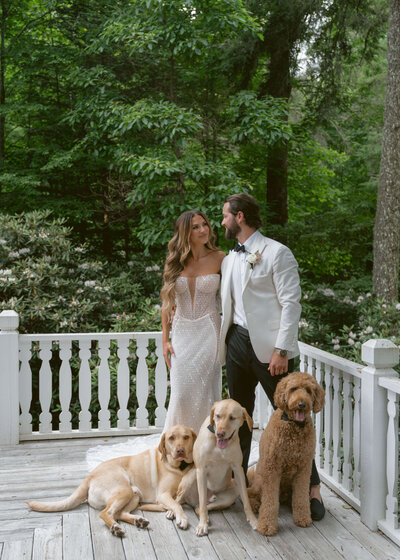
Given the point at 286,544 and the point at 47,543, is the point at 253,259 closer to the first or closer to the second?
the point at 286,544

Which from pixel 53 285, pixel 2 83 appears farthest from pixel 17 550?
pixel 2 83

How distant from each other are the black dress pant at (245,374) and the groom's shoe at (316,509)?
125mm

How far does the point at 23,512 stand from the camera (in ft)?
10.7

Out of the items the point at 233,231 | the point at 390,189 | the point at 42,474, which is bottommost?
the point at 42,474

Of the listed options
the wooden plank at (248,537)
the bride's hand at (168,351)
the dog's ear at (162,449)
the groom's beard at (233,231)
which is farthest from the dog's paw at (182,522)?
the groom's beard at (233,231)

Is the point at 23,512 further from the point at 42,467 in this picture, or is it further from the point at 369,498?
the point at 369,498

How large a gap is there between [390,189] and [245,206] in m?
4.34

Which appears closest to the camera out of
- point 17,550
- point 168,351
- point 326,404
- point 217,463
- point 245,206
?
point 17,550

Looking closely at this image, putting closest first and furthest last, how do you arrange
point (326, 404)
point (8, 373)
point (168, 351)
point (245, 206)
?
point (245, 206) < point (326, 404) < point (168, 351) < point (8, 373)

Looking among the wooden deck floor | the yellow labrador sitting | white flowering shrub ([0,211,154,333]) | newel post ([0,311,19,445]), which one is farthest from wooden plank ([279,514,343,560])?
white flowering shrub ([0,211,154,333])

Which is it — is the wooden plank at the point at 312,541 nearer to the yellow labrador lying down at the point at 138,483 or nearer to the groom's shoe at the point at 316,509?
the groom's shoe at the point at 316,509

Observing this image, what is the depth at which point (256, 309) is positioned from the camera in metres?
3.29

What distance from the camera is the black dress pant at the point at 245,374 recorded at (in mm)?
3367

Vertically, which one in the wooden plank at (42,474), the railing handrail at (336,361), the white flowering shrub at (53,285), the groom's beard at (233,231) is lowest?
the wooden plank at (42,474)
